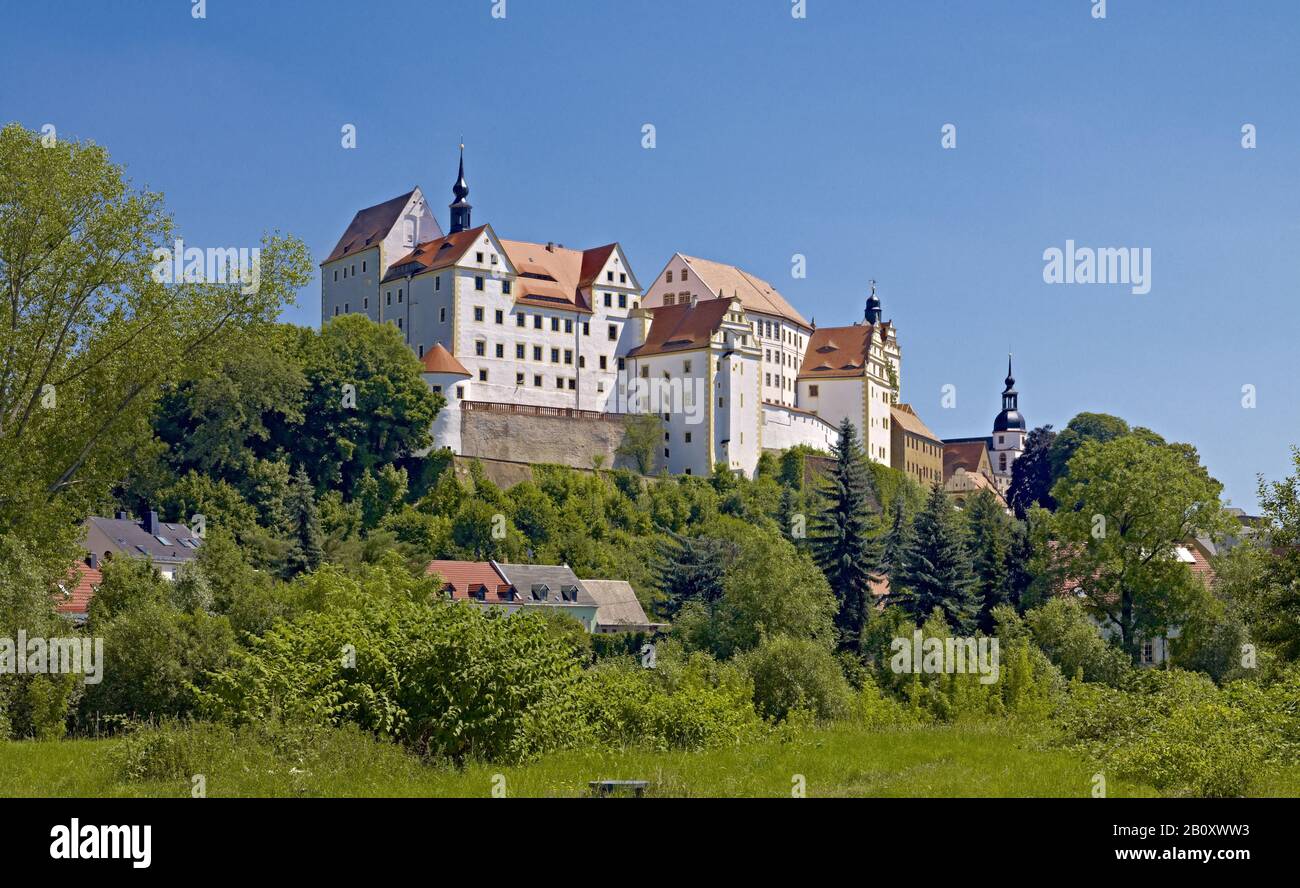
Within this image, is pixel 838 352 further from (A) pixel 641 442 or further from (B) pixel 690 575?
(B) pixel 690 575

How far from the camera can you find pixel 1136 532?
5762cm

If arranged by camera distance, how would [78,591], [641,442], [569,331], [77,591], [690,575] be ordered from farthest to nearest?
[569,331] < [641,442] < [690,575] < [78,591] < [77,591]

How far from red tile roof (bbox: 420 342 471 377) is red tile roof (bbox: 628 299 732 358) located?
1656cm

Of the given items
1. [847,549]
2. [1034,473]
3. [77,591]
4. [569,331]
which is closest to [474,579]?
[847,549]

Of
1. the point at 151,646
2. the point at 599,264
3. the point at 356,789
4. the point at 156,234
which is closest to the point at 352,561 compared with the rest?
the point at 156,234

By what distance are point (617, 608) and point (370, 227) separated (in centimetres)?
3829

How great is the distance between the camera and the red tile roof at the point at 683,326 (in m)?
105

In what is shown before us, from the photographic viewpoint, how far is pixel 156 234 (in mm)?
35844

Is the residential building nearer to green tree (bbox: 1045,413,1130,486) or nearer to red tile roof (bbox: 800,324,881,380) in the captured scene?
red tile roof (bbox: 800,324,881,380)

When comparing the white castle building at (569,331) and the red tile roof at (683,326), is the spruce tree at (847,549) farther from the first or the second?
the red tile roof at (683,326)

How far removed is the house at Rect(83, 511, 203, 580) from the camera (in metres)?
70.2

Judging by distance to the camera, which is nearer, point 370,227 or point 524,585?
point 524,585

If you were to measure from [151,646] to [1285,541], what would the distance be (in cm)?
2721

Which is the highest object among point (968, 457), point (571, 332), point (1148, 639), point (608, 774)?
point (571, 332)
